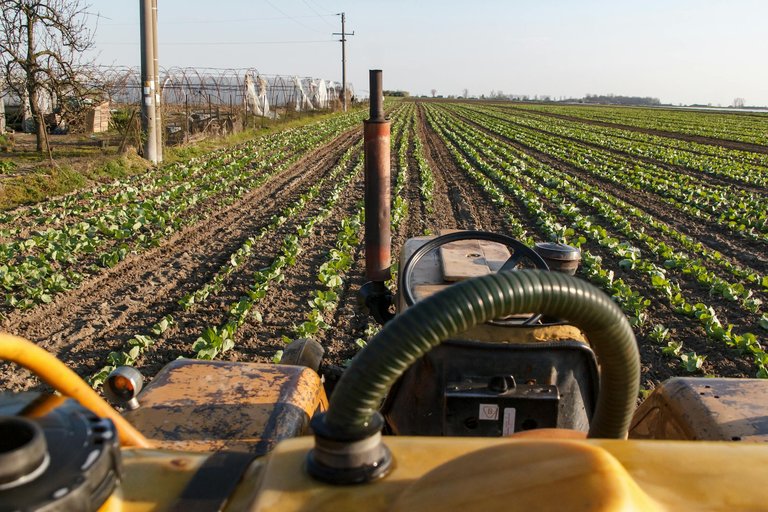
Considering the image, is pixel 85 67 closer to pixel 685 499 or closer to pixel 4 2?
pixel 4 2

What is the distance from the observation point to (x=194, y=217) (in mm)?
10258

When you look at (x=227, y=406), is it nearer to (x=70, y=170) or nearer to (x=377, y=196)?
(x=377, y=196)

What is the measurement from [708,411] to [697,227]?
9.98 metres

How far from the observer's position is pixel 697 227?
11062 mm

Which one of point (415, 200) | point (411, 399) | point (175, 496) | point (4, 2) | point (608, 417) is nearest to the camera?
point (175, 496)

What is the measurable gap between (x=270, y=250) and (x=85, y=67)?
1074cm

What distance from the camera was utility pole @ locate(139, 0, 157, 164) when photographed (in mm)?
14625

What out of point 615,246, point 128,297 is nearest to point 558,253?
point 128,297

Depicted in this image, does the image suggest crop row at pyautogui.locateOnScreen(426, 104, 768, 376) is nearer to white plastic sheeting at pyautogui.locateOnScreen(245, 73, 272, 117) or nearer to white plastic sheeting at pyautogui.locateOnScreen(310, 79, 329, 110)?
white plastic sheeting at pyautogui.locateOnScreen(245, 73, 272, 117)

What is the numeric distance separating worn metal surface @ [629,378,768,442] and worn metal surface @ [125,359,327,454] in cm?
118

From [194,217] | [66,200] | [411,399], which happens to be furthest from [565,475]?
[66,200]

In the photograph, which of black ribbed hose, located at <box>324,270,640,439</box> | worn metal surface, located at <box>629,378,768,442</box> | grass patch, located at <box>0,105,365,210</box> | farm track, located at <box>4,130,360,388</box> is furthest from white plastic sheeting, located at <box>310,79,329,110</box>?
black ribbed hose, located at <box>324,270,640,439</box>

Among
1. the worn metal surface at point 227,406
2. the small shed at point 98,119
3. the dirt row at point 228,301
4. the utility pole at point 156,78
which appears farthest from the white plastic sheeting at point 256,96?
the worn metal surface at point 227,406

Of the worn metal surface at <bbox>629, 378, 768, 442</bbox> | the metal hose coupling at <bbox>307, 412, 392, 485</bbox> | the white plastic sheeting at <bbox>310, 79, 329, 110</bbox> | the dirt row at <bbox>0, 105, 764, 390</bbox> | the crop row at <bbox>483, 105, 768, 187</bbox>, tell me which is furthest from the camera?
the white plastic sheeting at <bbox>310, 79, 329, 110</bbox>
